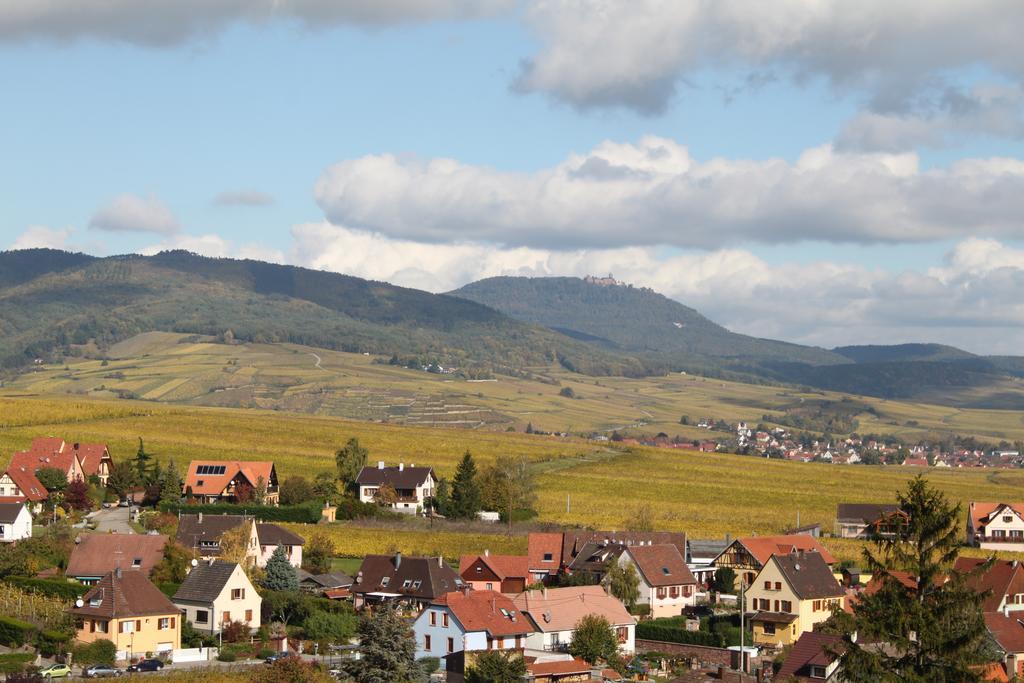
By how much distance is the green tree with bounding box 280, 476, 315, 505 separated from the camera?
110 m

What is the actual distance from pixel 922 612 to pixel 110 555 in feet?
178

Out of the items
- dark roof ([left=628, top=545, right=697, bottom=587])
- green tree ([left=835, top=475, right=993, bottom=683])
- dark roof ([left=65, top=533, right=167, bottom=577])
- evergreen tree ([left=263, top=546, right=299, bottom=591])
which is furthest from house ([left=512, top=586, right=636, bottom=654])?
green tree ([left=835, top=475, right=993, bottom=683])

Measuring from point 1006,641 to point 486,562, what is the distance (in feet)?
96.7

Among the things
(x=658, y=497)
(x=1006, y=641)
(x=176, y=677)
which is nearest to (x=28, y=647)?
(x=176, y=677)

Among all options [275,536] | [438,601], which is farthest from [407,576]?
[275,536]

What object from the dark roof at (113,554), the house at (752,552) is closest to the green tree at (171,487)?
the dark roof at (113,554)

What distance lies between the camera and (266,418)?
7170 inches

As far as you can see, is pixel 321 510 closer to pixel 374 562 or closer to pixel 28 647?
pixel 374 562

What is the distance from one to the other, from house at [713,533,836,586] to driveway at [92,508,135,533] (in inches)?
1607

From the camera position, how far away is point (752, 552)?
82.4 meters

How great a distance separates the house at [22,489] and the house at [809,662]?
211 feet

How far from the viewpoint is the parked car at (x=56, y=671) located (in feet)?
183

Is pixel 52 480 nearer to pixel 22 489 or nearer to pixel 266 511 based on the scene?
pixel 22 489

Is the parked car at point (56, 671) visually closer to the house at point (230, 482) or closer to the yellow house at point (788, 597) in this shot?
the yellow house at point (788, 597)
